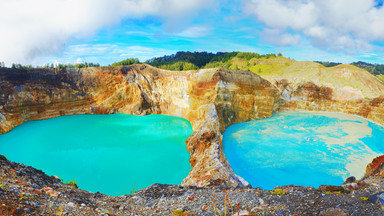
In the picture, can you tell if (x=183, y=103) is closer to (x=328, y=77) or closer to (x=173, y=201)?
(x=173, y=201)

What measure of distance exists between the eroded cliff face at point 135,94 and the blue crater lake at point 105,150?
2.48m

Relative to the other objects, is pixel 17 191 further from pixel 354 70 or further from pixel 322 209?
pixel 354 70

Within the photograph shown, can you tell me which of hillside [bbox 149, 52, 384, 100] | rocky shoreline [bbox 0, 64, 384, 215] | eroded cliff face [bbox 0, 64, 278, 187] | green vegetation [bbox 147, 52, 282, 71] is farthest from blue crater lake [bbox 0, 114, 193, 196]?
green vegetation [bbox 147, 52, 282, 71]

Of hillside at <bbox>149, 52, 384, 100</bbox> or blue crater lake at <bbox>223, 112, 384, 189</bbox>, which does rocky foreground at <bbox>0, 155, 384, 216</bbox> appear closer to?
blue crater lake at <bbox>223, 112, 384, 189</bbox>

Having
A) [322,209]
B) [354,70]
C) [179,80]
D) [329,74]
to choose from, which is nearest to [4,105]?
[179,80]

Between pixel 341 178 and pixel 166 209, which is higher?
pixel 166 209

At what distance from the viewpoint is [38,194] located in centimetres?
551

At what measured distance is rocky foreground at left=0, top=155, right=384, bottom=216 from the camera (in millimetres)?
5064

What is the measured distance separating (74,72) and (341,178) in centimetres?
4026

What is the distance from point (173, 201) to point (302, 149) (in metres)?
21.1

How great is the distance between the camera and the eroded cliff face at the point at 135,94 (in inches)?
1156

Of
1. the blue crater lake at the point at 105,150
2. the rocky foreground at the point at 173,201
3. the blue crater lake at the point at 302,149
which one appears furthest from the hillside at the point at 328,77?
the rocky foreground at the point at 173,201

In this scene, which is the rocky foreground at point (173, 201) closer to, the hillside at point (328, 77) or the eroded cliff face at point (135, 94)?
the eroded cliff face at point (135, 94)

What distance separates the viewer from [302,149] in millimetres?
23156
